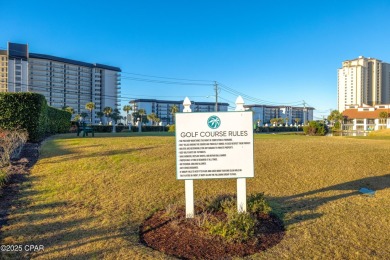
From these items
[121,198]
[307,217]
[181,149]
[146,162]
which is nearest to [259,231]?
[307,217]

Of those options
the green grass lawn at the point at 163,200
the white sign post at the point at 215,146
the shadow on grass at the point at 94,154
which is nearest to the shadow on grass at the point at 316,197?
the green grass lawn at the point at 163,200

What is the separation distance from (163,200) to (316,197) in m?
3.17

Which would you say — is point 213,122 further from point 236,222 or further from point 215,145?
point 236,222

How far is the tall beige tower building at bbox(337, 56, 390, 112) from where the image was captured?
117062mm

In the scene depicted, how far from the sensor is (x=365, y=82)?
392 feet

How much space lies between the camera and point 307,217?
5.54 metres

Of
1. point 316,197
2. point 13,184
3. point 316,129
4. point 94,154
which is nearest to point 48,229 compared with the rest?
point 13,184

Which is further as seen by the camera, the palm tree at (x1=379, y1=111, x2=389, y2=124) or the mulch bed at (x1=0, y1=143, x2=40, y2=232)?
the palm tree at (x1=379, y1=111, x2=389, y2=124)

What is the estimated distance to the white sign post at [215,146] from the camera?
17.5ft

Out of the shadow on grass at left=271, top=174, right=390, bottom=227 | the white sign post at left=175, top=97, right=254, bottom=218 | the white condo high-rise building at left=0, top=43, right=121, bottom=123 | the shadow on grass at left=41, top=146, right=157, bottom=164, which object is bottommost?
the shadow on grass at left=271, top=174, right=390, bottom=227

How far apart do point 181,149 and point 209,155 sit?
470mm

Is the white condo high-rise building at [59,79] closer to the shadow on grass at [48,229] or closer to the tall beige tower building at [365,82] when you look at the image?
the tall beige tower building at [365,82]

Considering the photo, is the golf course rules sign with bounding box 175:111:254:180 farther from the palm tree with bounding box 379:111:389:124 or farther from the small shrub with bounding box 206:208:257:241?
the palm tree with bounding box 379:111:389:124

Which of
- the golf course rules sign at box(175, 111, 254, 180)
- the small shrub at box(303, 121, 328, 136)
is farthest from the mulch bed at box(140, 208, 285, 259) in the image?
the small shrub at box(303, 121, 328, 136)
